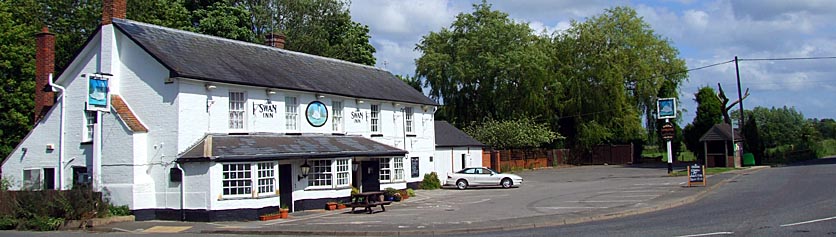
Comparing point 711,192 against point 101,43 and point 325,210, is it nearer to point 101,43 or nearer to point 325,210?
point 325,210

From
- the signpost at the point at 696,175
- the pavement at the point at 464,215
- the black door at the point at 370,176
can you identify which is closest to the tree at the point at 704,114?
the signpost at the point at 696,175

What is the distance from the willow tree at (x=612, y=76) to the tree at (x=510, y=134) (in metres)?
5.11

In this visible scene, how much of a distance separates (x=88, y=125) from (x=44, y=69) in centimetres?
354

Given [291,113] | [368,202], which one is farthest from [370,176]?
[368,202]

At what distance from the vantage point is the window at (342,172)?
28.1 meters

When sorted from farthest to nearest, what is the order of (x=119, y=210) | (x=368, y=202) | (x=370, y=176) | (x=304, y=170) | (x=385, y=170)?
(x=385, y=170) → (x=370, y=176) → (x=304, y=170) → (x=368, y=202) → (x=119, y=210)

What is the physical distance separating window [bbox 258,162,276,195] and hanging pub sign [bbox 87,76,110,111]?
18.0 feet

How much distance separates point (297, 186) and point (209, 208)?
4178 mm

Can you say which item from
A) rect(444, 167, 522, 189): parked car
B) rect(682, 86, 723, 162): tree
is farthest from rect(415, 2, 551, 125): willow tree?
rect(444, 167, 522, 189): parked car

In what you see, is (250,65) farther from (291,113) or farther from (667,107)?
(667,107)

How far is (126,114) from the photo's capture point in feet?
80.0

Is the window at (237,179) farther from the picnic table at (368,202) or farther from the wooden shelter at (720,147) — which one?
the wooden shelter at (720,147)

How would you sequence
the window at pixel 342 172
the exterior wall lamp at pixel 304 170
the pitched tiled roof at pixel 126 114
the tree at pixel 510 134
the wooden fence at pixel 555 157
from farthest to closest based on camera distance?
the tree at pixel 510 134 → the wooden fence at pixel 555 157 → the window at pixel 342 172 → the exterior wall lamp at pixel 304 170 → the pitched tiled roof at pixel 126 114

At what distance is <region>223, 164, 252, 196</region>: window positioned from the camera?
23641 mm
